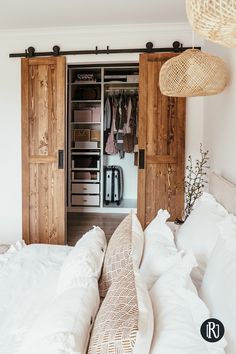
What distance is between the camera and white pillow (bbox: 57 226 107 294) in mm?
1417

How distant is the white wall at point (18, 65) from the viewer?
3635 millimetres

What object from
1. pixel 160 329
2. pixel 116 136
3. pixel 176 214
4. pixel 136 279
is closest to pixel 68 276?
pixel 136 279

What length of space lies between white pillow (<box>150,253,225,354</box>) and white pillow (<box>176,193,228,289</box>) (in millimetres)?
238

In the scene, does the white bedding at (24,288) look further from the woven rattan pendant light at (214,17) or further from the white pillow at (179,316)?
the woven rattan pendant light at (214,17)

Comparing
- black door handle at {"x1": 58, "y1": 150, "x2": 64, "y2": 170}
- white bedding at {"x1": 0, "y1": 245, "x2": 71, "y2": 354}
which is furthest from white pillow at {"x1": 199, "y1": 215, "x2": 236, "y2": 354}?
black door handle at {"x1": 58, "y1": 150, "x2": 64, "y2": 170}

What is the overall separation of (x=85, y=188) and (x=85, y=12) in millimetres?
3214

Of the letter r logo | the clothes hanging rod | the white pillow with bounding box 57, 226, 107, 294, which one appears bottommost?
the white pillow with bounding box 57, 226, 107, 294

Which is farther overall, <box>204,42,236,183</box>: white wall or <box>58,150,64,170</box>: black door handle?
<box>58,150,64,170</box>: black door handle

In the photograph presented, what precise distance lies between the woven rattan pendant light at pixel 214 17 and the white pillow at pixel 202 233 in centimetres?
95

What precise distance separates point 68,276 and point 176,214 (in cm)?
240

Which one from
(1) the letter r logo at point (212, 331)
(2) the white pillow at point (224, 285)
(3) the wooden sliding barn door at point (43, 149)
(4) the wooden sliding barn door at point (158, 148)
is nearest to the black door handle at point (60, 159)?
(3) the wooden sliding barn door at point (43, 149)

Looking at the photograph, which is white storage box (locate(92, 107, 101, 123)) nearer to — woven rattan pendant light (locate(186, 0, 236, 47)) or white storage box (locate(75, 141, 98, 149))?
white storage box (locate(75, 141, 98, 149))

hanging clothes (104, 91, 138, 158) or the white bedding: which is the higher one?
hanging clothes (104, 91, 138, 158)

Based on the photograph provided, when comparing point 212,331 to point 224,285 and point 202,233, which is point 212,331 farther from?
point 202,233
